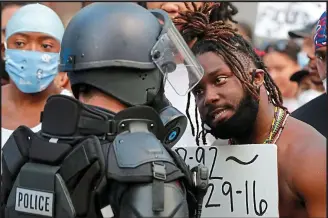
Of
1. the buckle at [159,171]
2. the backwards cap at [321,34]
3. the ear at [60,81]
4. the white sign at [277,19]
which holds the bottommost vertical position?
the buckle at [159,171]

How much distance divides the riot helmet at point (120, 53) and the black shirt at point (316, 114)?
6.08 ft

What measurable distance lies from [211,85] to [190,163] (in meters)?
0.42

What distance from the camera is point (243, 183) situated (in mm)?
3721

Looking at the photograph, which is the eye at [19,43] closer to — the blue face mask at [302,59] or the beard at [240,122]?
the beard at [240,122]

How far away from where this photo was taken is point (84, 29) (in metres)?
2.97

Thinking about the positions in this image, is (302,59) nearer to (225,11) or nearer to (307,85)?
(307,85)

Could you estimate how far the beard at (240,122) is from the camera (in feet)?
12.4

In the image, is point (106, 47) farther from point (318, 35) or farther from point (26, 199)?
point (318, 35)

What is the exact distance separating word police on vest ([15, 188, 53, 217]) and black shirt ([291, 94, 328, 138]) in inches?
88.7

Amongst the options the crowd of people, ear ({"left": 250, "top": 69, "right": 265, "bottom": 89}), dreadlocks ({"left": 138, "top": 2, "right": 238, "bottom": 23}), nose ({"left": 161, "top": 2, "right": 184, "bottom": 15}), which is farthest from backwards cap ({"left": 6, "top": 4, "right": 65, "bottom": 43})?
ear ({"left": 250, "top": 69, "right": 265, "bottom": 89})

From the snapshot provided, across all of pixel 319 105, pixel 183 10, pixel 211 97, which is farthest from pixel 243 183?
pixel 183 10

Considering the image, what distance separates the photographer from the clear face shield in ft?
9.74

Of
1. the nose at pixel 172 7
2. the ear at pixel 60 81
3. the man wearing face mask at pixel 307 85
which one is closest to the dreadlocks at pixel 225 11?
the nose at pixel 172 7

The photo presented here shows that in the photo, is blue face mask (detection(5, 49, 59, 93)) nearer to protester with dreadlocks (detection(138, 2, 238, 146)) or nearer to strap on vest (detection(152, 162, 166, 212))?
Answer: protester with dreadlocks (detection(138, 2, 238, 146))
